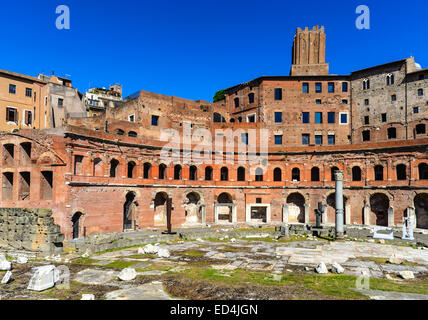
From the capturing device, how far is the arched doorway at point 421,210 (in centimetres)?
3203

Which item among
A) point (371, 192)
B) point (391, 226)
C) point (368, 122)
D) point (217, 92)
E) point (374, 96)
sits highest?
point (217, 92)

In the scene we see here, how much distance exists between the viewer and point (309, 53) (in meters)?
45.0

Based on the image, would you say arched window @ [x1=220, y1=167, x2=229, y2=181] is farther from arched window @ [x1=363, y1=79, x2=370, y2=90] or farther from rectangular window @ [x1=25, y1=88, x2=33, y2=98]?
rectangular window @ [x1=25, y1=88, x2=33, y2=98]

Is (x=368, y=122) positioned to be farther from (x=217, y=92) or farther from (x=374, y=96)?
(x=217, y=92)

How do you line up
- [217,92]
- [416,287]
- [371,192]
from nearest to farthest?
[416,287] < [371,192] < [217,92]

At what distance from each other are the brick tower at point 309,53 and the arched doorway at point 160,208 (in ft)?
83.1

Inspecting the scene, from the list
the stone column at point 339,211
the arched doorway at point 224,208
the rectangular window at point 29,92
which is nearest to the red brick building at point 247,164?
the arched doorway at point 224,208

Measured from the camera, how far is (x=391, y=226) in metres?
32.2

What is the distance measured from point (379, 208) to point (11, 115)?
41.4 m

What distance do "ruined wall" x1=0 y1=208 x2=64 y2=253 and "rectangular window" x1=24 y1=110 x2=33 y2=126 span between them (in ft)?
65.2

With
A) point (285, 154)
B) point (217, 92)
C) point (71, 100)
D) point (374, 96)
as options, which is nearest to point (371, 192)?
point (285, 154)

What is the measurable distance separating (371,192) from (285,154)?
10.0 m

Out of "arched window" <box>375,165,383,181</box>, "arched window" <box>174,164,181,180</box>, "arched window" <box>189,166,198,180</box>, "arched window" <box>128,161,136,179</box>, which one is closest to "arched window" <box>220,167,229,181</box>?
"arched window" <box>189,166,198,180</box>

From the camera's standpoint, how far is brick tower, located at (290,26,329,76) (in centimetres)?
4412
